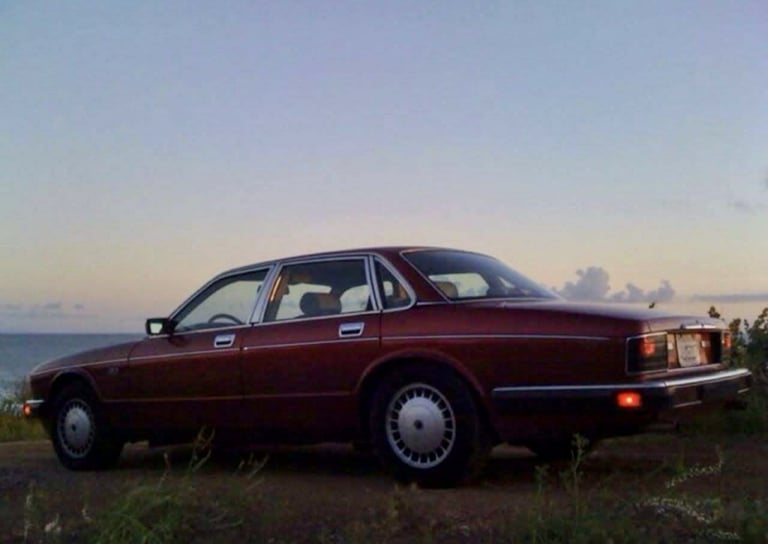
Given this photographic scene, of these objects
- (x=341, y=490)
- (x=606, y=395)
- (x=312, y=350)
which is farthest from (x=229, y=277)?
(x=606, y=395)

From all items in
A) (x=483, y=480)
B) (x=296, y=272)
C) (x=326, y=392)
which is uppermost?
(x=296, y=272)

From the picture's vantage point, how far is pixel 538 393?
670cm

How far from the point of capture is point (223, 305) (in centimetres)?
864

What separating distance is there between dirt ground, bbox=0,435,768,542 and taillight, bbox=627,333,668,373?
1.94 feet

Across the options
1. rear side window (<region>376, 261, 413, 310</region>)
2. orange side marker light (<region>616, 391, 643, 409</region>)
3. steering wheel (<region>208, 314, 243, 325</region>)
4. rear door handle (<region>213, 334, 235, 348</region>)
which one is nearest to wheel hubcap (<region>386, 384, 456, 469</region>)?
Answer: rear side window (<region>376, 261, 413, 310</region>)

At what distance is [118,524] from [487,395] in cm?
235

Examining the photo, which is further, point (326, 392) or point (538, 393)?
point (326, 392)

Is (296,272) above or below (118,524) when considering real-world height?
above

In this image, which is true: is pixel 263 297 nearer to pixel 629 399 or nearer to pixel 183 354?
pixel 183 354

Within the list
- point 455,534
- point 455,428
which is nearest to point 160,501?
point 455,534

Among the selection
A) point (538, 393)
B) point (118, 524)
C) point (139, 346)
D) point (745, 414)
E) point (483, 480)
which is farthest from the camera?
point (745, 414)

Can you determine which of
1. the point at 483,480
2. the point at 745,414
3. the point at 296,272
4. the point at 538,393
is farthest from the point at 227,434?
the point at 745,414

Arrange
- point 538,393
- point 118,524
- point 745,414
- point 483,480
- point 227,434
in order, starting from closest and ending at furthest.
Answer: point 118,524 → point 538,393 → point 483,480 → point 227,434 → point 745,414

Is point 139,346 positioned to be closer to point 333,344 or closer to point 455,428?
point 333,344
